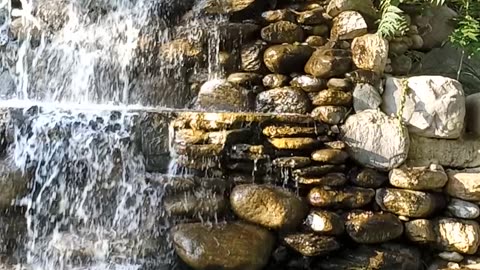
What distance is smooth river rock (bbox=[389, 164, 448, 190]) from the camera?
3398 mm

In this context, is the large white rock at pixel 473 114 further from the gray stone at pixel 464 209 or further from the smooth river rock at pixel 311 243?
the smooth river rock at pixel 311 243

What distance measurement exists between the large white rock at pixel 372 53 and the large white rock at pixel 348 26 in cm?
9

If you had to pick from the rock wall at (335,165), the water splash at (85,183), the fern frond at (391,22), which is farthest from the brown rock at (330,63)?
the water splash at (85,183)

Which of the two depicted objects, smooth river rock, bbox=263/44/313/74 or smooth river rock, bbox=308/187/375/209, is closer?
smooth river rock, bbox=308/187/375/209

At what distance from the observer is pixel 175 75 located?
164 inches

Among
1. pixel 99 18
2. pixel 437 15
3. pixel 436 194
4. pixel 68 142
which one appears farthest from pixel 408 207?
pixel 99 18

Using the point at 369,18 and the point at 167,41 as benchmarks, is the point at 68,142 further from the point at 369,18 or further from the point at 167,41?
the point at 369,18

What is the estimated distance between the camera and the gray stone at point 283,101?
11.9 feet

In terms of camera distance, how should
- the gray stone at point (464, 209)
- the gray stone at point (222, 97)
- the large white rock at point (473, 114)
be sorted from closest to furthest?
the gray stone at point (464, 209) < the large white rock at point (473, 114) < the gray stone at point (222, 97)

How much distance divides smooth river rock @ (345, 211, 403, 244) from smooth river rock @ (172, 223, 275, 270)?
1.48 ft

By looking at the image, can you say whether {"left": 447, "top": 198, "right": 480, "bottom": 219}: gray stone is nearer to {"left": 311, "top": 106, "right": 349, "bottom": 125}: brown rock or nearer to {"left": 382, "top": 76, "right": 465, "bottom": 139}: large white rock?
{"left": 382, "top": 76, "right": 465, "bottom": 139}: large white rock

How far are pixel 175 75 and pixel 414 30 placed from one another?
5.40 feet

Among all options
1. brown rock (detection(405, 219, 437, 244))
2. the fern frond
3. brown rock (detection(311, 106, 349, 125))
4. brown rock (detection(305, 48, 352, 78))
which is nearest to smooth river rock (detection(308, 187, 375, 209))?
brown rock (detection(405, 219, 437, 244))

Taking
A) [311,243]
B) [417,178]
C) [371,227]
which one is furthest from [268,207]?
[417,178]
